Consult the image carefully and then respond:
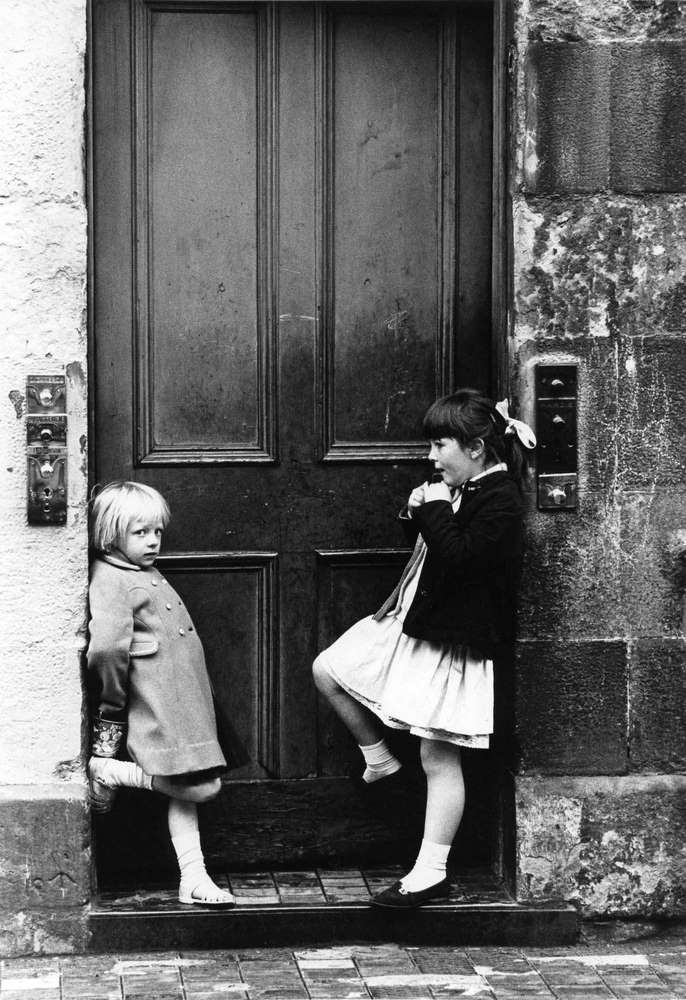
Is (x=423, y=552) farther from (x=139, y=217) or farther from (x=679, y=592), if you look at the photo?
(x=139, y=217)

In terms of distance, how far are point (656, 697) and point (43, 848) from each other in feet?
6.21

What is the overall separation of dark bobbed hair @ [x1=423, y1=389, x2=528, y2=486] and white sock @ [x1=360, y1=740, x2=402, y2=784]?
0.95 meters

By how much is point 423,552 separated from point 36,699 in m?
1.23

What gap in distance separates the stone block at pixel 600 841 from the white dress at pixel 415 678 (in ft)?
1.04

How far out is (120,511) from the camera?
4750 millimetres

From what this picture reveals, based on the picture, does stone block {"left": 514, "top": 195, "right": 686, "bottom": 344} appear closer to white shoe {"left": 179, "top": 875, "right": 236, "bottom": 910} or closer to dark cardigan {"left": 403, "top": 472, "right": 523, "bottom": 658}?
dark cardigan {"left": 403, "top": 472, "right": 523, "bottom": 658}

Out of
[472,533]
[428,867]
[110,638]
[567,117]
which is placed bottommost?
[428,867]

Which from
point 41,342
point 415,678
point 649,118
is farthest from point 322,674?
point 649,118

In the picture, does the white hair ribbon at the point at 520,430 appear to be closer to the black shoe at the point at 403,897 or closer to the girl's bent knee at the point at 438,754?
the girl's bent knee at the point at 438,754

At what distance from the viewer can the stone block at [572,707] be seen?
192 inches

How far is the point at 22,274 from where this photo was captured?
4.63 meters

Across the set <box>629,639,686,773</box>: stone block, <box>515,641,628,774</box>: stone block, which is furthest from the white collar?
<box>629,639,686,773</box>: stone block

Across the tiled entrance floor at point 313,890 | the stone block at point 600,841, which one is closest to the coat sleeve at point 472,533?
the stone block at point 600,841

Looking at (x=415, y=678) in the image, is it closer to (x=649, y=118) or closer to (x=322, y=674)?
(x=322, y=674)
